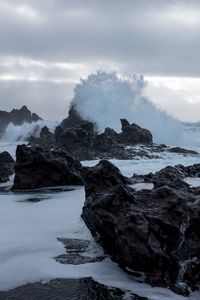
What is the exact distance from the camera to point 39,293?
7.63m

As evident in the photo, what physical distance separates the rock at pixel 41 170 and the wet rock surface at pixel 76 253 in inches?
385

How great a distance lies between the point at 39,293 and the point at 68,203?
303 inches

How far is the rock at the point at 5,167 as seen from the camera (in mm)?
22520

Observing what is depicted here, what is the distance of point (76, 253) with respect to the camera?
952 centimetres

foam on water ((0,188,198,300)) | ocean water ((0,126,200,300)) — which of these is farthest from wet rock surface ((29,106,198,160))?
foam on water ((0,188,198,300))

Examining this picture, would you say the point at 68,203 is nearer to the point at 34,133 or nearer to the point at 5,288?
the point at 5,288

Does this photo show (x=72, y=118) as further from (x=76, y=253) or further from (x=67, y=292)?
(x=67, y=292)

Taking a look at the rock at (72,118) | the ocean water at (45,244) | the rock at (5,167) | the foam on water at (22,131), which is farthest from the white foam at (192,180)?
the foam on water at (22,131)

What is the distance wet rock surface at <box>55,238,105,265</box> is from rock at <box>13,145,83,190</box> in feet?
32.1

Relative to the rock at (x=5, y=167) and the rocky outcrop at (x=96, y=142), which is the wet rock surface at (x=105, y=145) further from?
the rock at (x=5, y=167)

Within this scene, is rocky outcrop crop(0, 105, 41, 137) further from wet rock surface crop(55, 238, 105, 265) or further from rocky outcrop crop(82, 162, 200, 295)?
rocky outcrop crop(82, 162, 200, 295)

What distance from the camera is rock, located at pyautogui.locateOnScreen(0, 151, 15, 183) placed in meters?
22.5

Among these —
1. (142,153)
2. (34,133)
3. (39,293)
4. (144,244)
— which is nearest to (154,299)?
(144,244)

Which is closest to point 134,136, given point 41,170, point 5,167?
point 5,167
